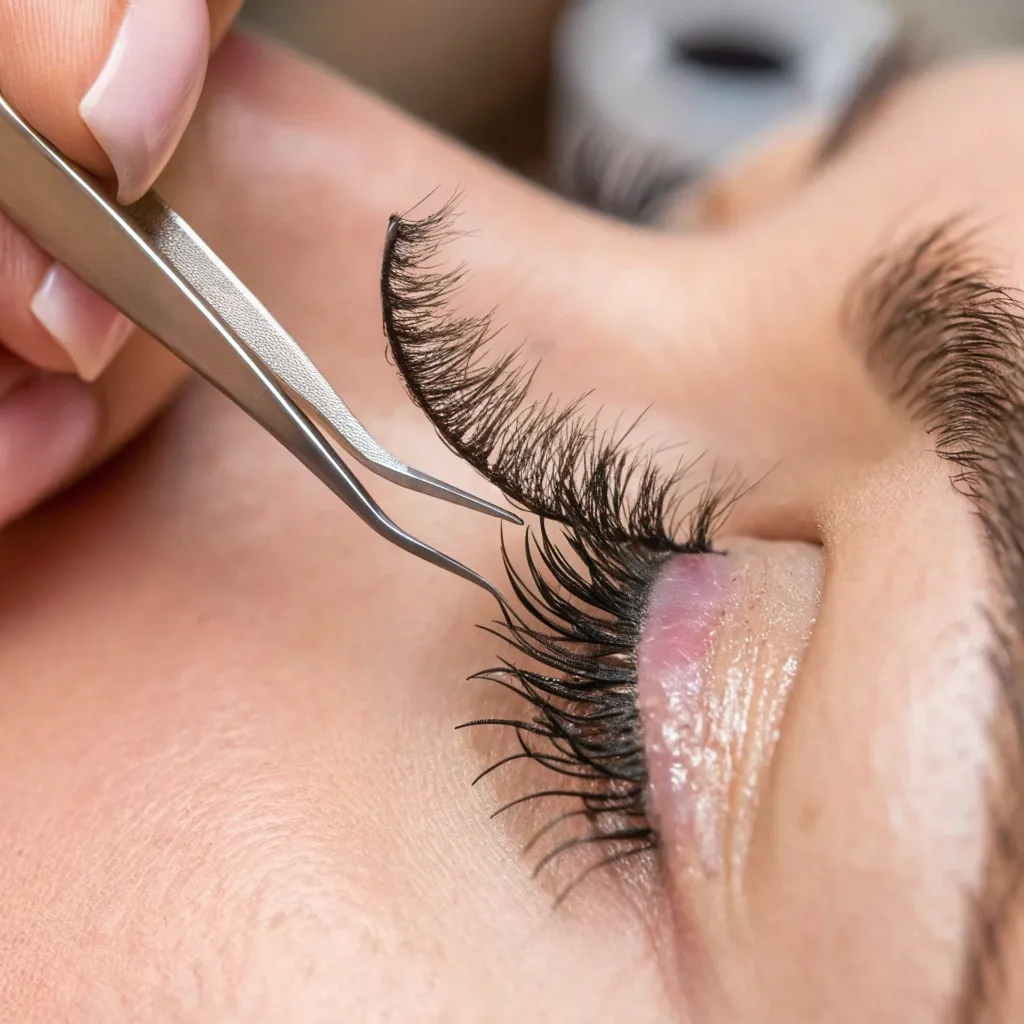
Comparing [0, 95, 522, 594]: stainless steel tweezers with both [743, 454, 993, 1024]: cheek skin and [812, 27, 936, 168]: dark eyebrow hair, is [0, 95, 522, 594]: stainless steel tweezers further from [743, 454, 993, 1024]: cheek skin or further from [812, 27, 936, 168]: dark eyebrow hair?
[812, 27, 936, 168]: dark eyebrow hair

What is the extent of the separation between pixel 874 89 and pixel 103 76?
694mm

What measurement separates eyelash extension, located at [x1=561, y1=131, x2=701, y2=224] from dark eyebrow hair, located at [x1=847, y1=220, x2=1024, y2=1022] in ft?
1.77

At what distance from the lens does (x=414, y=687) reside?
1.43 feet

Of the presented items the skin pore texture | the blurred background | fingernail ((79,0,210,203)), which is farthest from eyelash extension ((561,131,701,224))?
fingernail ((79,0,210,203))

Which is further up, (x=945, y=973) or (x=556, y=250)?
(x=556, y=250)

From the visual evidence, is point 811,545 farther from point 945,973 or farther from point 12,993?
point 12,993

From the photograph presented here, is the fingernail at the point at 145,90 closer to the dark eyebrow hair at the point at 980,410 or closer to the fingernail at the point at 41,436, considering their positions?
the fingernail at the point at 41,436

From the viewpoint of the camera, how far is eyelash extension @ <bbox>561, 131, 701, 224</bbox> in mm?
1048

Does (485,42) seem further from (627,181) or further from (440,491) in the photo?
(440,491)

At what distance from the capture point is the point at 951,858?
0.32 m

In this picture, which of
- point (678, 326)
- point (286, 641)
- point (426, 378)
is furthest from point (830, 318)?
point (286, 641)

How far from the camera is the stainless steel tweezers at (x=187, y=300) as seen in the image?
0.39 metres

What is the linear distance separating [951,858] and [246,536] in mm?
359

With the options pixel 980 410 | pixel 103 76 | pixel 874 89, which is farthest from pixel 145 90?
pixel 874 89
